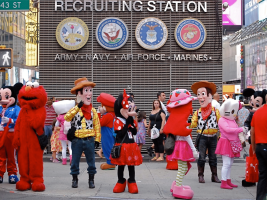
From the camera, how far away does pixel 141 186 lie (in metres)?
8.79

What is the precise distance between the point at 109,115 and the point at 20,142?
301cm

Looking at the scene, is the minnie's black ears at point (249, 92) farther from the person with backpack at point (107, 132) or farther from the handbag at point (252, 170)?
the person with backpack at point (107, 132)

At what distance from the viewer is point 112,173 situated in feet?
34.3

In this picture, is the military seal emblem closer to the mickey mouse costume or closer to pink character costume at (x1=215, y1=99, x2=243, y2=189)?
pink character costume at (x1=215, y1=99, x2=243, y2=189)

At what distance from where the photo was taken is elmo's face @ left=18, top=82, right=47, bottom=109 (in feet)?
27.2

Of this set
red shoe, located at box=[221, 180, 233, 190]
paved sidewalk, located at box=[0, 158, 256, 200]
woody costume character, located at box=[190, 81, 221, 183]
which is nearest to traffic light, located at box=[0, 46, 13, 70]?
paved sidewalk, located at box=[0, 158, 256, 200]

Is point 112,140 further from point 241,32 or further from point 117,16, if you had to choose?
point 241,32

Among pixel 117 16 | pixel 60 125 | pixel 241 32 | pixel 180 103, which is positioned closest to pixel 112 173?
pixel 60 125

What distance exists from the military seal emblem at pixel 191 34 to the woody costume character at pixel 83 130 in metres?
5.98

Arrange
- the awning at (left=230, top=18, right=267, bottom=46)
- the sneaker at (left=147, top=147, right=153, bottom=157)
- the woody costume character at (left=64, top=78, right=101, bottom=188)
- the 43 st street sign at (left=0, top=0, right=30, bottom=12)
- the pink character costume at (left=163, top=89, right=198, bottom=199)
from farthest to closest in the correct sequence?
1. the awning at (left=230, top=18, right=267, bottom=46)
2. the sneaker at (left=147, top=147, right=153, bottom=157)
3. the 43 st street sign at (left=0, top=0, right=30, bottom=12)
4. the woody costume character at (left=64, top=78, right=101, bottom=188)
5. the pink character costume at (left=163, top=89, right=198, bottom=199)

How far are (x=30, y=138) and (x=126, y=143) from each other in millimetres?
1801

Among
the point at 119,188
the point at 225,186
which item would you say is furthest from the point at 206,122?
the point at 119,188

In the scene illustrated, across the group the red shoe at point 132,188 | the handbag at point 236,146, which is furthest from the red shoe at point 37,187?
the handbag at point 236,146

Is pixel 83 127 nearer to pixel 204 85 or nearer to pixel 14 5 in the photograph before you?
pixel 204 85
